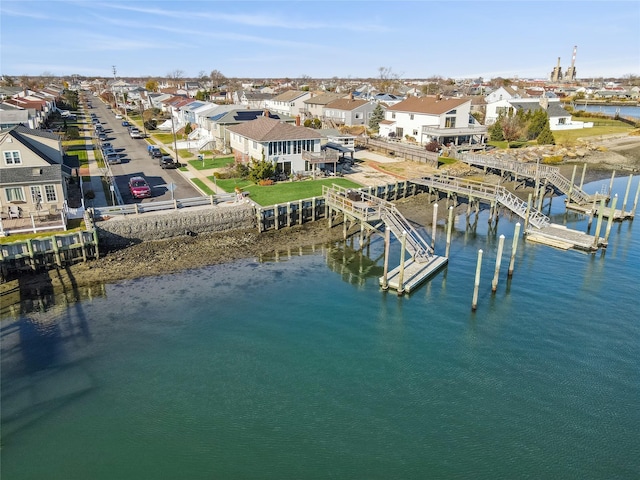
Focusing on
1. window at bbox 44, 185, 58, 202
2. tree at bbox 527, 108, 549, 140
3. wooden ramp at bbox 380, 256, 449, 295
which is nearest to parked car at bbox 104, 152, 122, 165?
window at bbox 44, 185, 58, 202

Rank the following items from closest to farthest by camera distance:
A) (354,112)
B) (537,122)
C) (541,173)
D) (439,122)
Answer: (541,173)
(439,122)
(537,122)
(354,112)

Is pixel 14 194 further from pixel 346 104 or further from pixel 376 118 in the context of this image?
pixel 346 104

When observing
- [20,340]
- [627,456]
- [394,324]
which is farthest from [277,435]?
[20,340]

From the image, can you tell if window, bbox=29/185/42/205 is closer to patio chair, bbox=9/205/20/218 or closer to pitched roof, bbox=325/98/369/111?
patio chair, bbox=9/205/20/218

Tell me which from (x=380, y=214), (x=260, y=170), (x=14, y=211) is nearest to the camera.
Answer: (x=14, y=211)

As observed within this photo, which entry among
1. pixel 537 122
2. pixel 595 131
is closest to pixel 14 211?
pixel 537 122

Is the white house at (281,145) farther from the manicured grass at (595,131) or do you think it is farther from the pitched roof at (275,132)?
the manicured grass at (595,131)

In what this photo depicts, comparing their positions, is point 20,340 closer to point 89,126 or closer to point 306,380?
point 306,380
